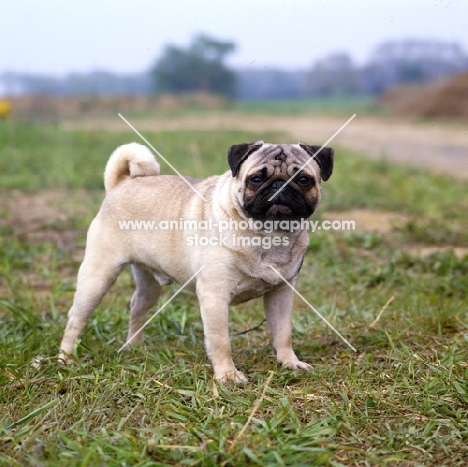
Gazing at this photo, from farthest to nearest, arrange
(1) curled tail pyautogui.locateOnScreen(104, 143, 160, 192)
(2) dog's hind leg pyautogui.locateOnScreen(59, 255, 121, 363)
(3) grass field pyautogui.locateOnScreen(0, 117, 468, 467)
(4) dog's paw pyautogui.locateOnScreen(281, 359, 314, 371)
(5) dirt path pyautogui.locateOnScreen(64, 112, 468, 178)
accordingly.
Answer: (5) dirt path pyautogui.locateOnScreen(64, 112, 468, 178)
(1) curled tail pyautogui.locateOnScreen(104, 143, 160, 192)
(2) dog's hind leg pyautogui.locateOnScreen(59, 255, 121, 363)
(4) dog's paw pyautogui.locateOnScreen(281, 359, 314, 371)
(3) grass field pyautogui.locateOnScreen(0, 117, 468, 467)

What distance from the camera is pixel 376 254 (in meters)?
6.90

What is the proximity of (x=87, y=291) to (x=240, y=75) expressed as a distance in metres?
13.6

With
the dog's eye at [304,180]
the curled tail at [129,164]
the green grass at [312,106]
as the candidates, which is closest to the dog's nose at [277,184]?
the dog's eye at [304,180]

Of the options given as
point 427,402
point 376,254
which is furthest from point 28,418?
point 376,254

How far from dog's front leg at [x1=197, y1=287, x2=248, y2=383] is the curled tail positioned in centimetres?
121

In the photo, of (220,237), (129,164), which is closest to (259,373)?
(220,237)

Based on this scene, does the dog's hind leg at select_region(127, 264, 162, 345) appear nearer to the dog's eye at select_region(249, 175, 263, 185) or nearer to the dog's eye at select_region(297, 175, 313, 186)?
the dog's eye at select_region(249, 175, 263, 185)

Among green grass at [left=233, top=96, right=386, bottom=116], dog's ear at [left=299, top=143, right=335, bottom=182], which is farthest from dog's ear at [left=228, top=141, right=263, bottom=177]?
green grass at [left=233, top=96, right=386, bottom=116]

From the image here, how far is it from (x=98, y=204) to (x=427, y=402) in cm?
673

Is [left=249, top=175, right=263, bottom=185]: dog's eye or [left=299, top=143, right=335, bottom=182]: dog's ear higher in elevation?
[left=299, top=143, right=335, bottom=182]: dog's ear

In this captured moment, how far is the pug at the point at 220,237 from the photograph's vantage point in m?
3.97

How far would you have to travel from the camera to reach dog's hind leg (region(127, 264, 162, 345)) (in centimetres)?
479

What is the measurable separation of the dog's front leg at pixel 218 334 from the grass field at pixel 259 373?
0.13 metres

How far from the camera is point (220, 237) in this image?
4.03 metres
